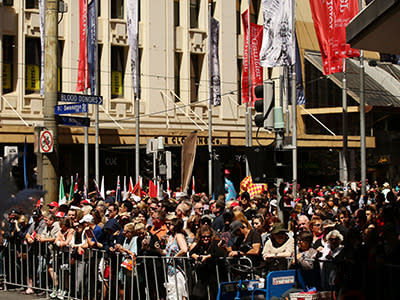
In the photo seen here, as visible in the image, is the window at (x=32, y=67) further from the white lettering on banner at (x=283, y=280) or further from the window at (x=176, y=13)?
the white lettering on banner at (x=283, y=280)

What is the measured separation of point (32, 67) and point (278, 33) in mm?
13144

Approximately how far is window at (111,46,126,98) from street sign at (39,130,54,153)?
19287 mm

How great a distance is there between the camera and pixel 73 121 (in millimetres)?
15094

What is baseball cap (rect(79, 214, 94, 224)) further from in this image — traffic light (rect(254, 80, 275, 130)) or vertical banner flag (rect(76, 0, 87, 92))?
vertical banner flag (rect(76, 0, 87, 92))

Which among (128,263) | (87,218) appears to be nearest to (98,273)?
(128,263)

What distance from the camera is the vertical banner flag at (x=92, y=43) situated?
2855 centimetres

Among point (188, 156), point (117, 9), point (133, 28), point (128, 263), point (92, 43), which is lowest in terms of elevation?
point (128, 263)

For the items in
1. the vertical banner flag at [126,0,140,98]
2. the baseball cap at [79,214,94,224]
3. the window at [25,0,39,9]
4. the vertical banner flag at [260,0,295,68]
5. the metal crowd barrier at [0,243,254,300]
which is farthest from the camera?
the window at [25,0,39,9]

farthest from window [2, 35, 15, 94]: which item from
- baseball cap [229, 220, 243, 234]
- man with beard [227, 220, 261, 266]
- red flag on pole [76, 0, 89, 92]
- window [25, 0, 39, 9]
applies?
man with beard [227, 220, 261, 266]

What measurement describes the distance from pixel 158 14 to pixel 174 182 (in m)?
8.06

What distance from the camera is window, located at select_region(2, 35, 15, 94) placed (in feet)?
102

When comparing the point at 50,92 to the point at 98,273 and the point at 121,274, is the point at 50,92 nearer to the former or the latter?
the point at 98,273

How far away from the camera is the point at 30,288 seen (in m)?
13.4

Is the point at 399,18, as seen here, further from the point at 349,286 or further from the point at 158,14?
the point at 158,14
